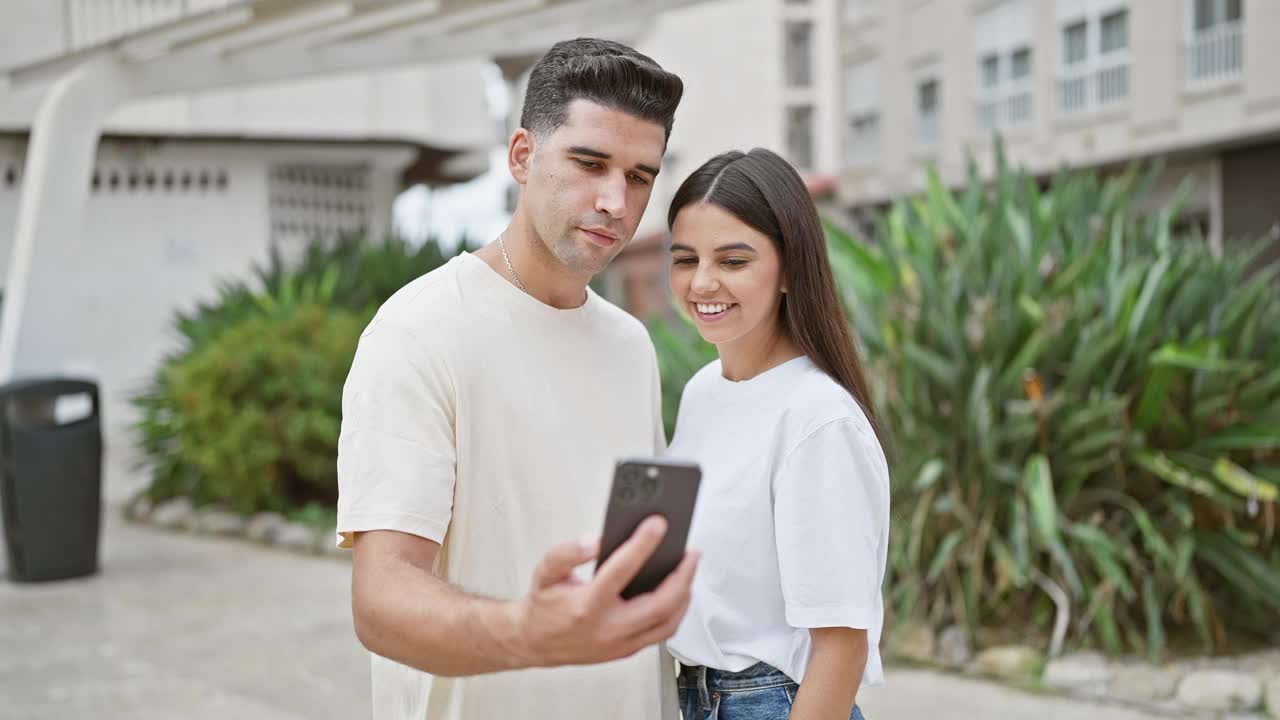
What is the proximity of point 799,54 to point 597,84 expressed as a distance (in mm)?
34078

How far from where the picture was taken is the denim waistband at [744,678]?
185 cm

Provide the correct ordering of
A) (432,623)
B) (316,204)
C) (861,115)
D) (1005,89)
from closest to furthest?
1. (432,623)
2. (316,204)
3. (1005,89)
4. (861,115)

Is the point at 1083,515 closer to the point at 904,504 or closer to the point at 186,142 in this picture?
the point at 904,504

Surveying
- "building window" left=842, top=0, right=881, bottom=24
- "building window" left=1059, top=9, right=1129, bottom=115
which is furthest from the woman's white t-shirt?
"building window" left=842, top=0, right=881, bottom=24

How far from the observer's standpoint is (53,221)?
8172mm

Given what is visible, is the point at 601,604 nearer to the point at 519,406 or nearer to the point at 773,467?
the point at 519,406

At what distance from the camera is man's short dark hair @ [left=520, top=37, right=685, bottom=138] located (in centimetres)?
170

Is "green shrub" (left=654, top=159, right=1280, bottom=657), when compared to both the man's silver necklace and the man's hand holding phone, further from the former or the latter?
the man's hand holding phone

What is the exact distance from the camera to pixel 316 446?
9.56m

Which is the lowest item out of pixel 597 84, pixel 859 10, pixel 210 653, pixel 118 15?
pixel 210 653

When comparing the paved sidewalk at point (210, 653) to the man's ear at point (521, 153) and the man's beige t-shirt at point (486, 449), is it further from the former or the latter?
the man's ear at point (521, 153)

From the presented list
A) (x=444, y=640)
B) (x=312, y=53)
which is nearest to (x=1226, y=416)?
(x=444, y=640)

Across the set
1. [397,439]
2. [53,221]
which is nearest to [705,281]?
→ [397,439]

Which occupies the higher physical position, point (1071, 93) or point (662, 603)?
point (1071, 93)
